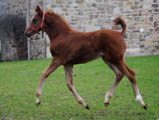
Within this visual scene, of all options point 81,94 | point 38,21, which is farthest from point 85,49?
point 81,94

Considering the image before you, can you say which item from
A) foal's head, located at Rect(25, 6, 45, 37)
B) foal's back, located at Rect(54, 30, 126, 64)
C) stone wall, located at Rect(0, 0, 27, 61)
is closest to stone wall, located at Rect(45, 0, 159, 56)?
stone wall, located at Rect(0, 0, 27, 61)

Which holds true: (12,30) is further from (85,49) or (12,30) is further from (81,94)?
(85,49)

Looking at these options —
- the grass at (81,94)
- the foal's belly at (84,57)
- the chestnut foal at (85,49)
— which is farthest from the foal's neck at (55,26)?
the grass at (81,94)

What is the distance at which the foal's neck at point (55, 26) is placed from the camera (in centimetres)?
736

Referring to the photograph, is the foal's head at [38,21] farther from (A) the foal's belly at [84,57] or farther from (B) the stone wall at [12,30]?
(B) the stone wall at [12,30]

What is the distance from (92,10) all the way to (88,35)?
530 inches

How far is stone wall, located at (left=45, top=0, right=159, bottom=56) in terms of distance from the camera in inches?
795

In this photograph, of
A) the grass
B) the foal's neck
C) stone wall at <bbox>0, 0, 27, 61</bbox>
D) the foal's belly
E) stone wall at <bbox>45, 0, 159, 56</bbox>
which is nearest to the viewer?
the grass

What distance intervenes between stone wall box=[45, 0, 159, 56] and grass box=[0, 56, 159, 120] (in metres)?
5.67

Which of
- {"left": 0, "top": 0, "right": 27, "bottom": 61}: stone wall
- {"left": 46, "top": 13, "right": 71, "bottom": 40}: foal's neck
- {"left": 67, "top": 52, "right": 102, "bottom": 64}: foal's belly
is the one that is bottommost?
{"left": 0, "top": 0, "right": 27, "bottom": 61}: stone wall

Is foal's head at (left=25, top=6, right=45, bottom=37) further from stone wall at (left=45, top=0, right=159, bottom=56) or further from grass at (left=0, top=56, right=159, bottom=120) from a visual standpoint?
stone wall at (left=45, top=0, right=159, bottom=56)

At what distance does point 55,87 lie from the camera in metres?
10.7

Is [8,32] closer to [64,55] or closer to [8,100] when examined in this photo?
[8,100]

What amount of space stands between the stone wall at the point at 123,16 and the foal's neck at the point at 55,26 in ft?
42.1
